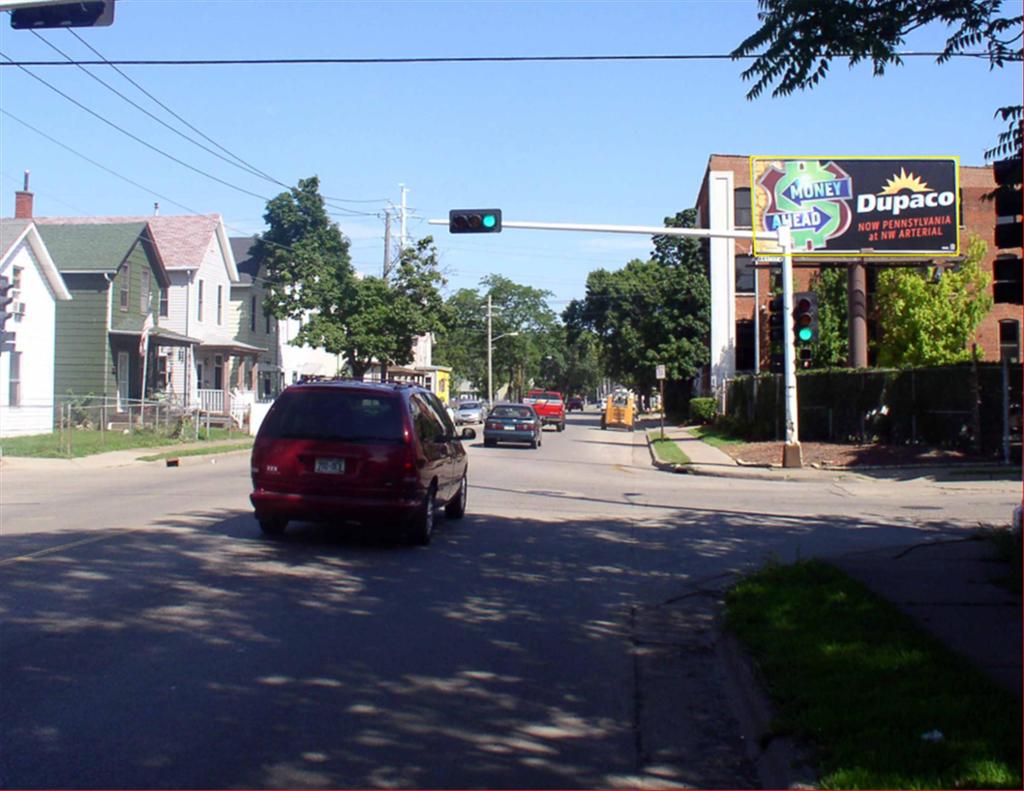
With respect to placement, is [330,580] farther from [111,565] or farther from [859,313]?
[859,313]

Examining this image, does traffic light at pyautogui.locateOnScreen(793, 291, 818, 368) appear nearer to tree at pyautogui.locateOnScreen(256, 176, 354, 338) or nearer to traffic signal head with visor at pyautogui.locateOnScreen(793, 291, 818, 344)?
traffic signal head with visor at pyautogui.locateOnScreen(793, 291, 818, 344)

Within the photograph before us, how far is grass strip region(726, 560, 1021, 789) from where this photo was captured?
4844 millimetres

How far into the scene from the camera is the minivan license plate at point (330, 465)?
11.6m

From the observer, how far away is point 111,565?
1041cm

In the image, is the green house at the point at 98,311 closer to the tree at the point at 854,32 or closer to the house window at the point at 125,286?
the house window at the point at 125,286

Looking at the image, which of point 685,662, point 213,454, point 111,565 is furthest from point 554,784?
point 213,454

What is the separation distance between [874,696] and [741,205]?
4915 centimetres

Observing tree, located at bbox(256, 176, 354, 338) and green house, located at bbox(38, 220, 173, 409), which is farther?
tree, located at bbox(256, 176, 354, 338)

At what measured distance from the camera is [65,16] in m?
12.7

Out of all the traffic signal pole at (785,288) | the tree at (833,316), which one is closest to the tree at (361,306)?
the tree at (833,316)

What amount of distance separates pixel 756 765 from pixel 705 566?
6.14 m

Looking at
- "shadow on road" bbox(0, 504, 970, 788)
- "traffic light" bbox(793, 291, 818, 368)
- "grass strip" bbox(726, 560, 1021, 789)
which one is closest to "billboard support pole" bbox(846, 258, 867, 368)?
"traffic light" bbox(793, 291, 818, 368)

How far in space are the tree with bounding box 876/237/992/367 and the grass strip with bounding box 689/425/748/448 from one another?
8.41 meters

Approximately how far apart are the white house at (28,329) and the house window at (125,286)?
2611 millimetres
